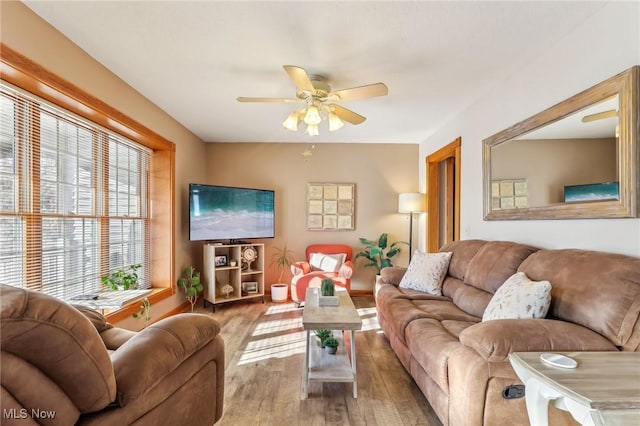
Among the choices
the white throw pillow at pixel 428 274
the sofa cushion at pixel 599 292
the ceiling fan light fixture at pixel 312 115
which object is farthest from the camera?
the white throw pillow at pixel 428 274

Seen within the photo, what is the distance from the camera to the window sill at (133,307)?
→ 8.37 feet

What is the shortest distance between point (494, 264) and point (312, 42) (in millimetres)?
2093

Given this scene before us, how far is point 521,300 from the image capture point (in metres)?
1.70

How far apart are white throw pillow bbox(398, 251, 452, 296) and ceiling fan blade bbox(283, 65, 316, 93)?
1.98 metres

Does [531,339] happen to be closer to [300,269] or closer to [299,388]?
[299,388]

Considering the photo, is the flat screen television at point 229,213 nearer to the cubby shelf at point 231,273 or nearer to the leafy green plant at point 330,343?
the cubby shelf at point 231,273

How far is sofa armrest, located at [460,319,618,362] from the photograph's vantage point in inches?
53.4

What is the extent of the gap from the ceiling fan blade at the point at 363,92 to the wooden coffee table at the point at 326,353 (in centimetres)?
163

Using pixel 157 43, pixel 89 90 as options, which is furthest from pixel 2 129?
pixel 157 43

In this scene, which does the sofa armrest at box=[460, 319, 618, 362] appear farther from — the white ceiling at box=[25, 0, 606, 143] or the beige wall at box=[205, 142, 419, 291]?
the beige wall at box=[205, 142, 419, 291]

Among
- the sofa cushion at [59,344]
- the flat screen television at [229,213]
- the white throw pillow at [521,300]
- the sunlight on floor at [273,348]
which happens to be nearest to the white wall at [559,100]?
the white throw pillow at [521,300]

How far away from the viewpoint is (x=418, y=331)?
2.00 metres

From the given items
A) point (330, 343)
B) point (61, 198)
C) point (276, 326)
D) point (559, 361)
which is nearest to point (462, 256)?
point (330, 343)

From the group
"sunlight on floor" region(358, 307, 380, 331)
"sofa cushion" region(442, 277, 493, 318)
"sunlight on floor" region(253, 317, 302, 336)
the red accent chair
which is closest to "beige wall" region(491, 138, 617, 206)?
"sofa cushion" region(442, 277, 493, 318)
